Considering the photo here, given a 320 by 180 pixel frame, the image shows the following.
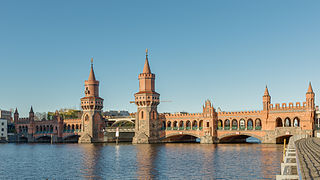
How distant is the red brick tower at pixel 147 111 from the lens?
387 feet

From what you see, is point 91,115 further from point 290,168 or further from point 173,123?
point 290,168

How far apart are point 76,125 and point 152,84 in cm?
4525

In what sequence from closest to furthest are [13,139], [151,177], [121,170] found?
1. [151,177]
2. [121,170]
3. [13,139]

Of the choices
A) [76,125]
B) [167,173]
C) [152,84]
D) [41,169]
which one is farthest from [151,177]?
[76,125]

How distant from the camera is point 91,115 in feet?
429

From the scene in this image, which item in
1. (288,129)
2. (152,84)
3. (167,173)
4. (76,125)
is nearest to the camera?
(167,173)

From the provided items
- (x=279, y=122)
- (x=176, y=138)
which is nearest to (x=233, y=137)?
(x=279, y=122)

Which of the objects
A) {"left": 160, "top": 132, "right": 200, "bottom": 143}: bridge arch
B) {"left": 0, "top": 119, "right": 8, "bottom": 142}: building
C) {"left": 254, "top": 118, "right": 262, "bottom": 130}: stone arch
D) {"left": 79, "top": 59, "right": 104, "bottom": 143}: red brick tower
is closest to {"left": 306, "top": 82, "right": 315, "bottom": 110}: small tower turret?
{"left": 254, "top": 118, "right": 262, "bottom": 130}: stone arch

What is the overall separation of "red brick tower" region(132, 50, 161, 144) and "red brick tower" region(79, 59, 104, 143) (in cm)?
1834

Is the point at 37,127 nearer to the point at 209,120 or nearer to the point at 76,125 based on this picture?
the point at 76,125

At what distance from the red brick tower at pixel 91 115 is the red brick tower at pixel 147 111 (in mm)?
18338

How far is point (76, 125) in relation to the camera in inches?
5896

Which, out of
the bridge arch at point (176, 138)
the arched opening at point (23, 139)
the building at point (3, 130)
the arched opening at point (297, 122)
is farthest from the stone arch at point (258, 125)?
the building at point (3, 130)

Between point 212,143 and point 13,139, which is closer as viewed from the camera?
point 212,143
